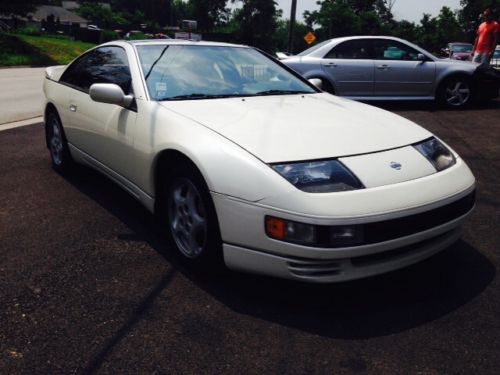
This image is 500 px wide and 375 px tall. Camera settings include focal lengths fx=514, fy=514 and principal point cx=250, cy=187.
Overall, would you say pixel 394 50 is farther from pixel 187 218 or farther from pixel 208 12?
pixel 208 12

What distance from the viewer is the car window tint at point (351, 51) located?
9.57 meters

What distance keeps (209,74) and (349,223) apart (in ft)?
6.02

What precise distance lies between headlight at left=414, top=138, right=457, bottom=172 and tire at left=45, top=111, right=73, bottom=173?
316 centimetres

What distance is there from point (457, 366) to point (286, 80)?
2576 mm

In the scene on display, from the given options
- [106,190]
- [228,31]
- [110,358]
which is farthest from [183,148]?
[228,31]

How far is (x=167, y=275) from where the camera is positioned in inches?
117

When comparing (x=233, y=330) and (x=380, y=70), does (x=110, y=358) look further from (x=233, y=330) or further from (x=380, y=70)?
(x=380, y=70)

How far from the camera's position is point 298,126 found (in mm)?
2951

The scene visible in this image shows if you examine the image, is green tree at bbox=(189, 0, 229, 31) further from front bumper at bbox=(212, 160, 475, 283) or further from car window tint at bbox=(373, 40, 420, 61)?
front bumper at bbox=(212, 160, 475, 283)

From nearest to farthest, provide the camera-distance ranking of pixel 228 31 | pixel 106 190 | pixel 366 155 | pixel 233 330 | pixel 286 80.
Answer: pixel 233 330, pixel 366 155, pixel 286 80, pixel 106 190, pixel 228 31

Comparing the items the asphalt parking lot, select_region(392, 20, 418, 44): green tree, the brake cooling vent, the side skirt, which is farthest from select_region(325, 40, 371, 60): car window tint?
select_region(392, 20, 418, 44): green tree

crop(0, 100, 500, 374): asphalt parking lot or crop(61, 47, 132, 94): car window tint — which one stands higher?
crop(61, 47, 132, 94): car window tint

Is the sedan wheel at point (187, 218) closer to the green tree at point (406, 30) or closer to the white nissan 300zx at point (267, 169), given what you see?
the white nissan 300zx at point (267, 169)

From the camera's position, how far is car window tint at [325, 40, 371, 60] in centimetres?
957
